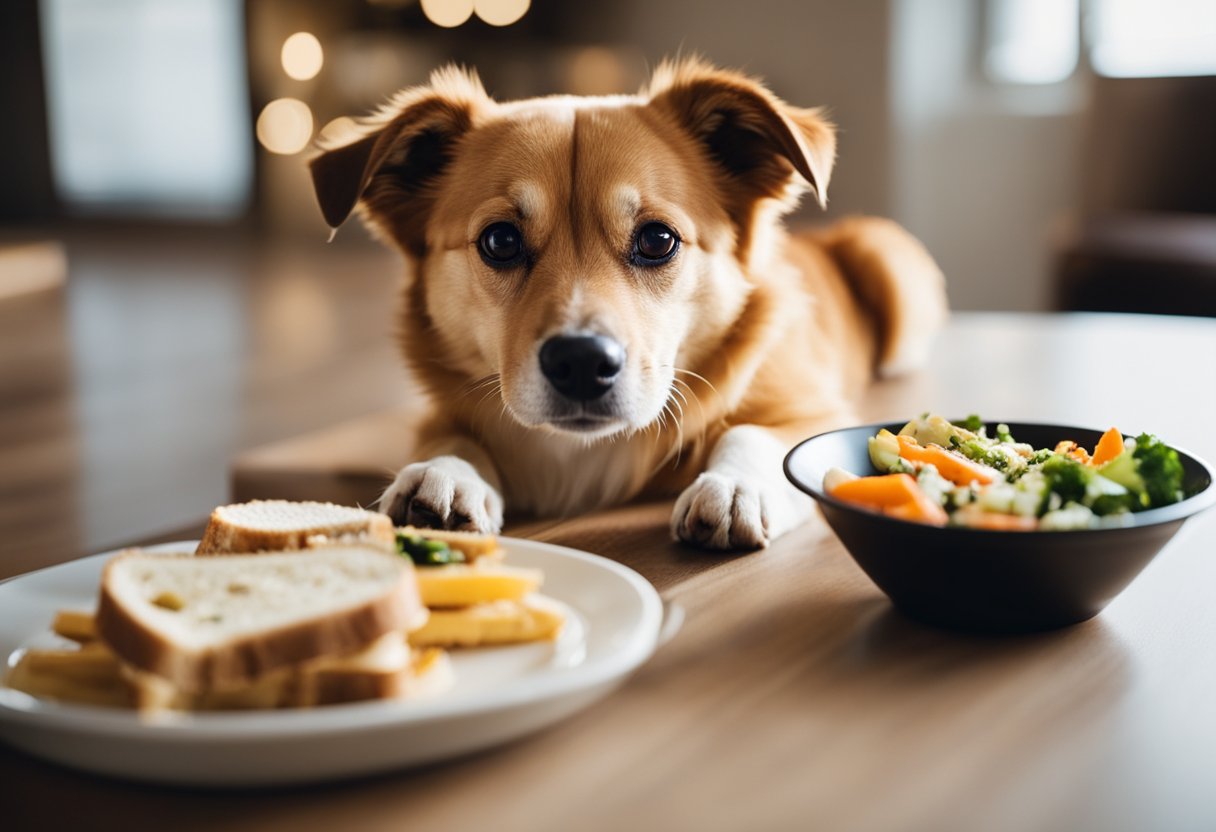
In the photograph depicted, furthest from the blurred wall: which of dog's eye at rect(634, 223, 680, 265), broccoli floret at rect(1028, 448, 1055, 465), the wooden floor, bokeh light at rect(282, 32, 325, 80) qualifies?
broccoli floret at rect(1028, 448, 1055, 465)

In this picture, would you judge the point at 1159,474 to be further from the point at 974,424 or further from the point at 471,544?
the point at 471,544

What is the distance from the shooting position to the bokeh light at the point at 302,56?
811 cm

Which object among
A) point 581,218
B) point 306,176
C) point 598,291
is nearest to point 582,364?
point 598,291

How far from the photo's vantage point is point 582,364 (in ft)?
4.18

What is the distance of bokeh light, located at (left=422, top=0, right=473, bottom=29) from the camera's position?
7.39 meters

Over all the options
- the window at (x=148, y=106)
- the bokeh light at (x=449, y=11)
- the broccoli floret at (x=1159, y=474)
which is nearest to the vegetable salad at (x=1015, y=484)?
the broccoli floret at (x=1159, y=474)

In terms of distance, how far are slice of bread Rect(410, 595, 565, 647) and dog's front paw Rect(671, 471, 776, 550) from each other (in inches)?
13.1

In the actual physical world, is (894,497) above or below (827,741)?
above

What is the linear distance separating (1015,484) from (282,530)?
1.96 feet

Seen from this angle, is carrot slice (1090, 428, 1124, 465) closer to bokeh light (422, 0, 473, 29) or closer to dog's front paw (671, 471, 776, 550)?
dog's front paw (671, 471, 776, 550)

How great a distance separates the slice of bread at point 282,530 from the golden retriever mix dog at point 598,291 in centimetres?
25

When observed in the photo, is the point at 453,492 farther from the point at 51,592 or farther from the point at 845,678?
the point at 845,678

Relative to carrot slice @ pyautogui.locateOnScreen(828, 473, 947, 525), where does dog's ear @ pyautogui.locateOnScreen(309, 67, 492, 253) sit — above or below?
above

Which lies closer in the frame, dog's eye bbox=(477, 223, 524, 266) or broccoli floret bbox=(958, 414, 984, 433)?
broccoli floret bbox=(958, 414, 984, 433)
